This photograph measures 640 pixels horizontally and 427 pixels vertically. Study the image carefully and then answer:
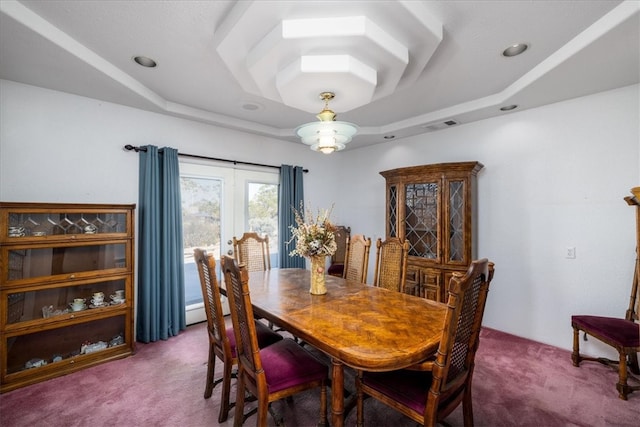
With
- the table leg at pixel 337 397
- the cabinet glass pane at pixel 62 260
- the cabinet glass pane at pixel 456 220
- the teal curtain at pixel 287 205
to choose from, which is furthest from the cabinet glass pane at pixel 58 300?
the cabinet glass pane at pixel 456 220

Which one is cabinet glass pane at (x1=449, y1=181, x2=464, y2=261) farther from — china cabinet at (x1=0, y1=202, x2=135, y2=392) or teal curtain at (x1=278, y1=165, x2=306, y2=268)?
china cabinet at (x1=0, y1=202, x2=135, y2=392)

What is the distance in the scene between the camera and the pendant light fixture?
7.19 ft

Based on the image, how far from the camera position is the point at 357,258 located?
3.00 m

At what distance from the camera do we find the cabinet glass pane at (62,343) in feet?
7.72

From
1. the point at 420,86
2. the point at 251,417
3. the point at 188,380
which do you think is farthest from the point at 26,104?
the point at 420,86

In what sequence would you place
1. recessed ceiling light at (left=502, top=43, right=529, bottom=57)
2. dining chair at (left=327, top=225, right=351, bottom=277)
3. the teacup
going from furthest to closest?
dining chair at (left=327, top=225, right=351, bottom=277) < the teacup < recessed ceiling light at (left=502, top=43, right=529, bottom=57)

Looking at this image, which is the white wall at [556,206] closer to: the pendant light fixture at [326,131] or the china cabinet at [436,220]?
the china cabinet at [436,220]

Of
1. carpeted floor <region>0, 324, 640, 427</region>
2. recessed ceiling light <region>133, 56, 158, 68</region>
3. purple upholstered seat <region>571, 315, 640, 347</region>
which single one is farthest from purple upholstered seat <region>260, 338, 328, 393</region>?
recessed ceiling light <region>133, 56, 158, 68</region>

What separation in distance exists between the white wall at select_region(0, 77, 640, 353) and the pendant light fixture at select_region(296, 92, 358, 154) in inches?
80.7

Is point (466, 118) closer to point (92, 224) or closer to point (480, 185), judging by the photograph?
point (480, 185)

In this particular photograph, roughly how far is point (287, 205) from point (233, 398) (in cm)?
271

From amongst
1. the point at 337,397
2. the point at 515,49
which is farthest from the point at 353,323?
the point at 515,49

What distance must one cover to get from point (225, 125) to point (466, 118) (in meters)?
3.04

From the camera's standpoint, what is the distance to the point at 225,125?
382cm
